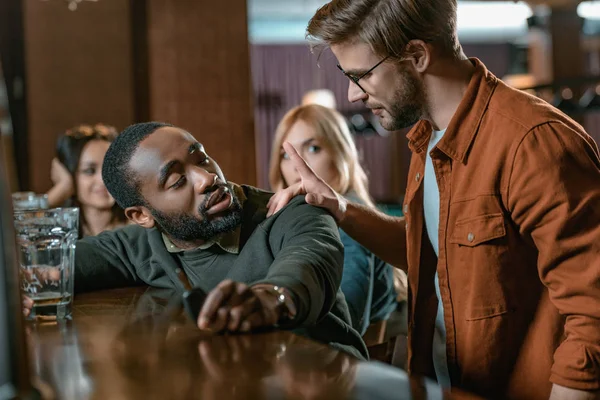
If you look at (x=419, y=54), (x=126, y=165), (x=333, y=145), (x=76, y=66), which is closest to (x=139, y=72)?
(x=76, y=66)

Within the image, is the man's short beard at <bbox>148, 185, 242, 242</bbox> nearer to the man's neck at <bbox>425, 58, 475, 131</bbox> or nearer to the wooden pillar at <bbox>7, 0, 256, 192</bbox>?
the man's neck at <bbox>425, 58, 475, 131</bbox>

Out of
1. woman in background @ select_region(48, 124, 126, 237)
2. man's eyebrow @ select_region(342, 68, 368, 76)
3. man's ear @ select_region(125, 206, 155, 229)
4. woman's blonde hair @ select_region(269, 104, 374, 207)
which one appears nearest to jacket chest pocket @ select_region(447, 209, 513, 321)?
man's eyebrow @ select_region(342, 68, 368, 76)

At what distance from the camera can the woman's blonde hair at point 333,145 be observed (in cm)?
281

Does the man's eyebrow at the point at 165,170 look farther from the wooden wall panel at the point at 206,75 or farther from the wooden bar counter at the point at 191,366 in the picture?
the wooden wall panel at the point at 206,75

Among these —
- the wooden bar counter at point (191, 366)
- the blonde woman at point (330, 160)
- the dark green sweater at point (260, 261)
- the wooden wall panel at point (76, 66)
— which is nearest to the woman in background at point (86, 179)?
the wooden wall panel at point (76, 66)

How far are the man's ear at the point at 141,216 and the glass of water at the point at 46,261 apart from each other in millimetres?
388

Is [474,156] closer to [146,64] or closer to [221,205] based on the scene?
[221,205]

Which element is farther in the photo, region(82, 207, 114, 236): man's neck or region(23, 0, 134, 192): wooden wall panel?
region(23, 0, 134, 192): wooden wall panel

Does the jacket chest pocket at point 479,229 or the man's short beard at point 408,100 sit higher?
the man's short beard at point 408,100

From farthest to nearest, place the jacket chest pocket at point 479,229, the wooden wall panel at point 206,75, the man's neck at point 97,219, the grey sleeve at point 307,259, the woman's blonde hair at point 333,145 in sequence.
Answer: the wooden wall panel at point 206,75 < the man's neck at point 97,219 < the woman's blonde hair at point 333,145 < the jacket chest pocket at point 479,229 < the grey sleeve at point 307,259

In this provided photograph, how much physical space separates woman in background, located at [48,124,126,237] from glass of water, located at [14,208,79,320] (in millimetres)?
1893

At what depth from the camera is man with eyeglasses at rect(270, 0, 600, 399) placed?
1254 millimetres

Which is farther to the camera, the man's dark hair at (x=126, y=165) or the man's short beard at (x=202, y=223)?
the man's dark hair at (x=126, y=165)

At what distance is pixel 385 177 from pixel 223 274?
11.4 metres
